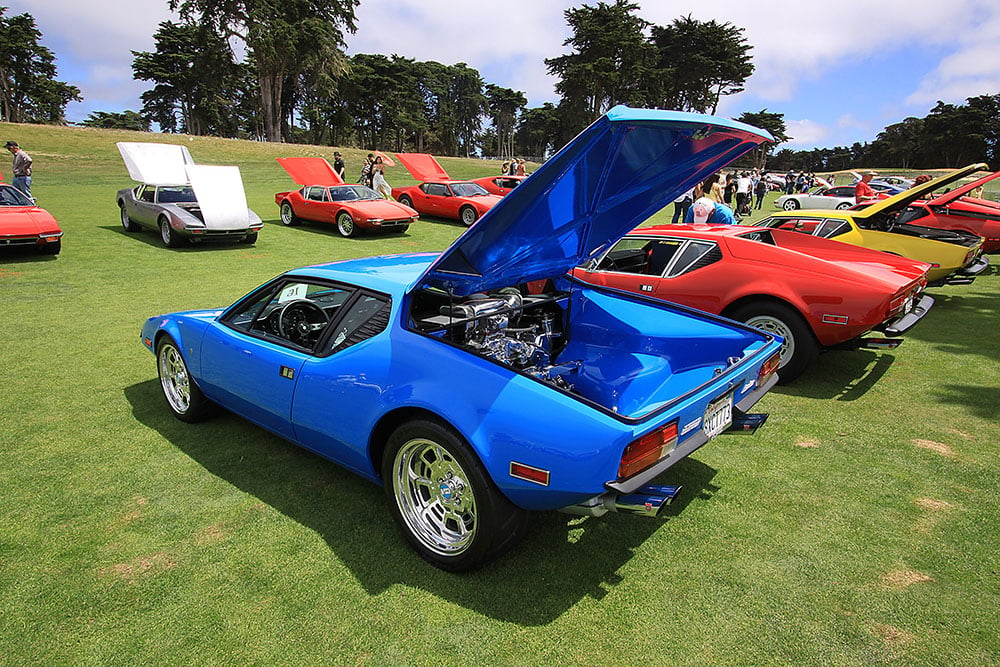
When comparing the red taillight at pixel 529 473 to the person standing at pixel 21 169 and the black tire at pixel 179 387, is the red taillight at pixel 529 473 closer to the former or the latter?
the black tire at pixel 179 387

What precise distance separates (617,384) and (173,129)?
84375 mm

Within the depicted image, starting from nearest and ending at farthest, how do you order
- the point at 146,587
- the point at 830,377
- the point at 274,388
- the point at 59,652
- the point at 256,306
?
1. the point at 59,652
2. the point at 146,587
3. the point at 274,388
4. the point at 256,306
5. the point at 830,377

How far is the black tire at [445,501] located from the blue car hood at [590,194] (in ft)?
2.64

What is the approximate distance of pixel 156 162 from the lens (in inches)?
472

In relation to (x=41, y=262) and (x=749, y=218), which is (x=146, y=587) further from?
(x=749, y=218)

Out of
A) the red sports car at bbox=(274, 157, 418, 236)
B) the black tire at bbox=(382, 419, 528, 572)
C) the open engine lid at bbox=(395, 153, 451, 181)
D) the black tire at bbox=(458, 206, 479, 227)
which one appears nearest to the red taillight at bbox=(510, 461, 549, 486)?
the black tire at bbox=(382, 419, 528, 572)

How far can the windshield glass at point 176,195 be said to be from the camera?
40.2 ft

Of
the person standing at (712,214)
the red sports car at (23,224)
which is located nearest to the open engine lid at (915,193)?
the person standing at (712,214)

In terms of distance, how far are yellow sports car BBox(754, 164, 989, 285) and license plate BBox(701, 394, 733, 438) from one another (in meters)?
6.47

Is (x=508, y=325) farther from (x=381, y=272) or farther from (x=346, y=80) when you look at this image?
(x=346, y=80)

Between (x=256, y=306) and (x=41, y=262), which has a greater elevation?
(x=256, y=306)

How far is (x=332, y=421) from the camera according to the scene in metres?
2.99

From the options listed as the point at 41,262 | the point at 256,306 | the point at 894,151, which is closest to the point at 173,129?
the point at 41,262

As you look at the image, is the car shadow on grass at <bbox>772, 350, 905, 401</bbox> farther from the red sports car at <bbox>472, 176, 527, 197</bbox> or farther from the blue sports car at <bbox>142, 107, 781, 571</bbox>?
the red sports car at <bbox>472, 176, 527, 197</bbox>
